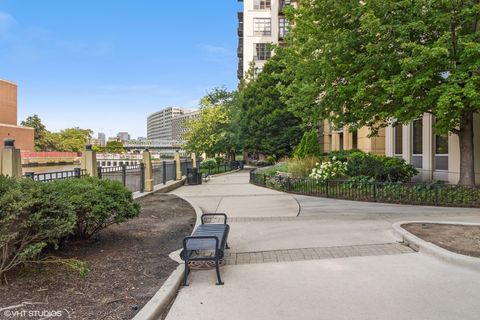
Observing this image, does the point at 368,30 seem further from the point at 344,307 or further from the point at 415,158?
the point at 415,158

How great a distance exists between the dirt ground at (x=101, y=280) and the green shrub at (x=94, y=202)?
0.44m

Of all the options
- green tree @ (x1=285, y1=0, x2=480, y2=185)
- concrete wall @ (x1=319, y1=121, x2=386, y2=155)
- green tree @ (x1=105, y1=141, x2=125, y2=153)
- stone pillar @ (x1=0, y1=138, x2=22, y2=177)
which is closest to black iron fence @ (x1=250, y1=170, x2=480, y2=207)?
green tree @ (x1=285, y1=0, x2=480, y2=185)

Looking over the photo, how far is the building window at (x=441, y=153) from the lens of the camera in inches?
643

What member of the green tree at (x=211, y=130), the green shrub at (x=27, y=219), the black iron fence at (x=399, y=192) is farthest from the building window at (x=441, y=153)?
the green tree at (x=211, y=130)

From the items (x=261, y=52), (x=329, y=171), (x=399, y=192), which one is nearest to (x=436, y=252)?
(x=399, y=192)

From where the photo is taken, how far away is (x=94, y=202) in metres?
6.15

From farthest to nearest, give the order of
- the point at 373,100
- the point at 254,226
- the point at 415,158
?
1. the point at 415,158
2. the point at 373,100
3. the point at 254,226

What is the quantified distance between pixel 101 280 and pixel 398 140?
20.2 metres

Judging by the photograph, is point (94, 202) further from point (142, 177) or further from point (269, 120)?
point (269, 120)

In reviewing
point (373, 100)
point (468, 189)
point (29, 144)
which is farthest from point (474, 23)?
point (29, 144)

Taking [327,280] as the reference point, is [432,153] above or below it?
above

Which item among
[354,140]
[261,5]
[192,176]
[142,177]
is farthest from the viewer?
[261,5]

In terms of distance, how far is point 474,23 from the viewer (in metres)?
12.5

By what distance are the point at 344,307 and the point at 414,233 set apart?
153 inches
